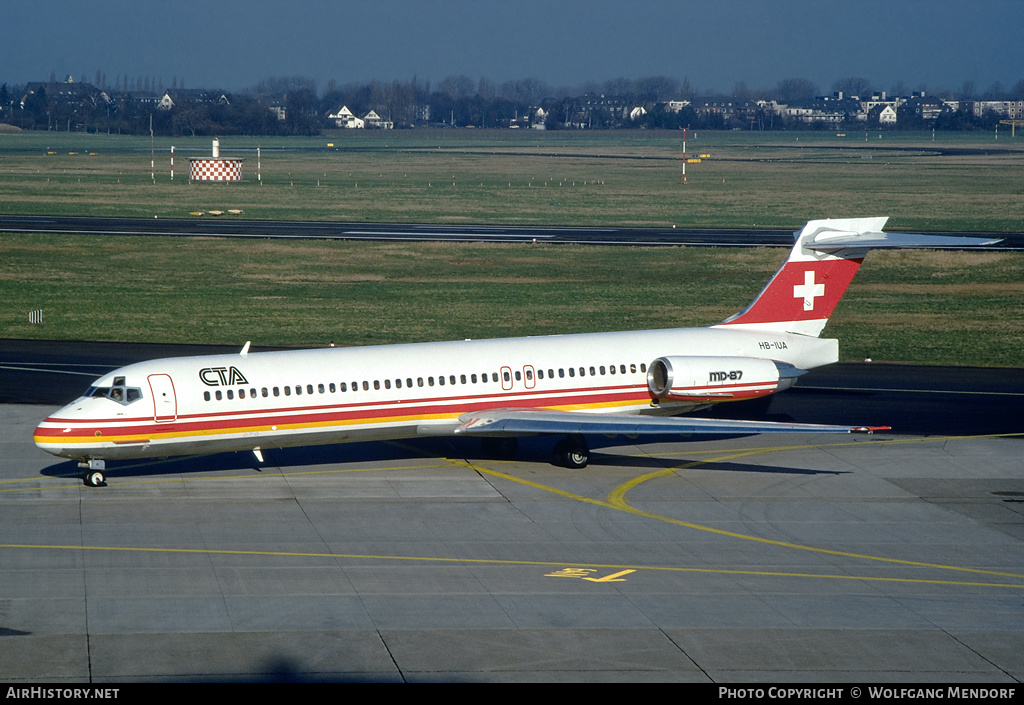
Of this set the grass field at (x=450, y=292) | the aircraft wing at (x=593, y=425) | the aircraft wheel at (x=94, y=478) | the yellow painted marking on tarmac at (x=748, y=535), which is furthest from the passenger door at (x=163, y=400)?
the grass field at (x=450, y=292)

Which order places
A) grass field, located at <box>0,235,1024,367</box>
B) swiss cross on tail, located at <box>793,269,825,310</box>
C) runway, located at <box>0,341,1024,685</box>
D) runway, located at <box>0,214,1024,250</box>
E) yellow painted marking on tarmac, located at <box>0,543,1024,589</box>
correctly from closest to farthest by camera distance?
runway, located at <box>0,341,1024,685</box> < yellow painted marking on tarmac, located at <box>0,543,1024,589</box> < swiss cross on tail, located at <box>793,269,825,310</box> < grass field, located at <box>0,235,1024,367</box> < runway, located at <box>0,214,1024,250</box>

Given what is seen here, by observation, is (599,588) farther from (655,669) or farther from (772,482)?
(772,482)

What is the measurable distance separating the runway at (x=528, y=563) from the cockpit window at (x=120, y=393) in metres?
2.36

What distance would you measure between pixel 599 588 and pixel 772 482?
9665mm

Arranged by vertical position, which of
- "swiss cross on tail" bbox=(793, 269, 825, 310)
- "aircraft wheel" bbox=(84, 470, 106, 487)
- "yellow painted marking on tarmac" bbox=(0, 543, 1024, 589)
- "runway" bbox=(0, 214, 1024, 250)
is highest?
"swiss cross on tail" bbox=(793, 269, 825, 310)

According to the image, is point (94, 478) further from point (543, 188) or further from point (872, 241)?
point (543, 188)

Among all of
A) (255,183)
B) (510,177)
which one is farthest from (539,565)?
(510,177)

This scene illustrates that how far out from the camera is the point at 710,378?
107 feet

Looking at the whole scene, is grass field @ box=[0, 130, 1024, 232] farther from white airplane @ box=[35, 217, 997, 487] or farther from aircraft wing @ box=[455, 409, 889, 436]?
aircraft wing @ box=[455, 409, 889, 436]

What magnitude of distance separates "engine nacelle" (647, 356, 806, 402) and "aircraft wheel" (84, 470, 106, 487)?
14.6 metres

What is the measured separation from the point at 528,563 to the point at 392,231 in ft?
198

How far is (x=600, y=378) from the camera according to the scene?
32.4m

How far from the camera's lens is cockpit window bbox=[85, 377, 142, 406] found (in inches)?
1114

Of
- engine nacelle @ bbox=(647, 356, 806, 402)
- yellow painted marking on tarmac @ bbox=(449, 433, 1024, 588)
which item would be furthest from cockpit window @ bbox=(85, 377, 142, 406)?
engine nacelle @ bbox=(647, 356, 806, 402)
